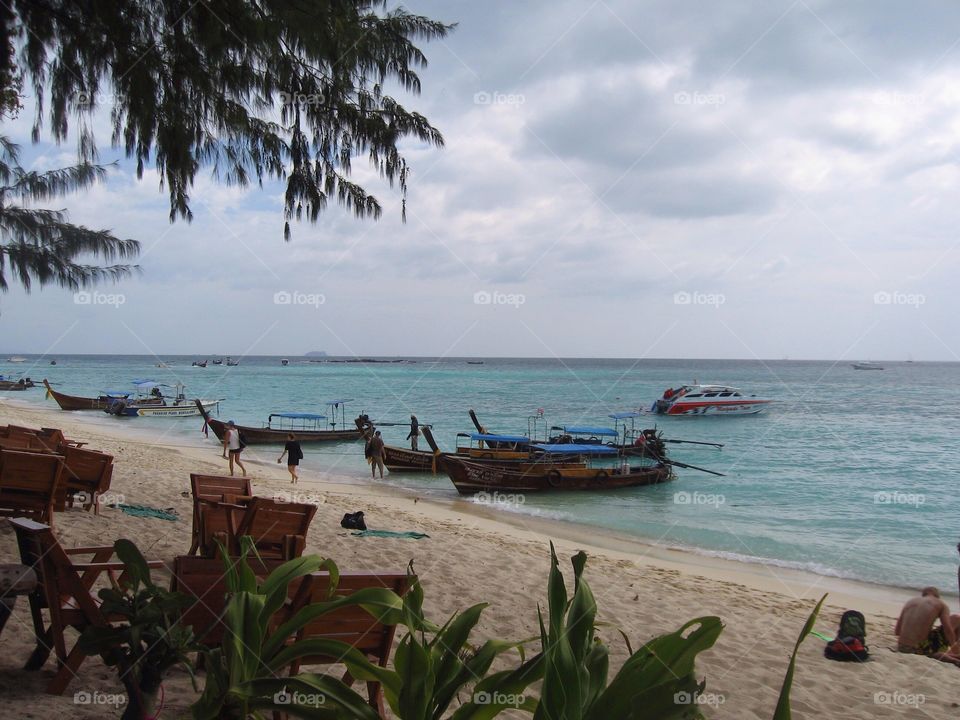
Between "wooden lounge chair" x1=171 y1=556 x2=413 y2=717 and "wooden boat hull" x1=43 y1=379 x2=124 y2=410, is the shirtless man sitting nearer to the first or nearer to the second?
"wooden lounge chair" x1=171 y1=556 x2=413 y2=717

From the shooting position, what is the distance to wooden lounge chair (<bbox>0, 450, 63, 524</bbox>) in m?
5.04

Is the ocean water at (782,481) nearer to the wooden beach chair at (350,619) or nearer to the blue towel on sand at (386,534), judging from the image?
the blue towel on sand at (386,534)

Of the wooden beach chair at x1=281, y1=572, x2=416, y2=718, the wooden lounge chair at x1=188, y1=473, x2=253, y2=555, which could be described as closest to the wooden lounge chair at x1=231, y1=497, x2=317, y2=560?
the wooden lounge chair at x1=188, y1=473, x2=253, y2=555

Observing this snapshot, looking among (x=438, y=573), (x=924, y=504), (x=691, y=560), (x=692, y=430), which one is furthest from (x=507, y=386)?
(x=438, y=573)

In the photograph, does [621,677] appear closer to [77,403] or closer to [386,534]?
[386,534]

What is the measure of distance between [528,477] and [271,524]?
13777 mm

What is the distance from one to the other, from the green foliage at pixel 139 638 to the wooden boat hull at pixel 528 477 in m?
14.8

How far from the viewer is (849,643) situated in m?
5.25

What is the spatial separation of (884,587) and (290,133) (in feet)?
34.3

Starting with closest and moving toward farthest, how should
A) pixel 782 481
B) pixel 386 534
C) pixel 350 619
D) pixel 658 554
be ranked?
pixel 350 619
pixel 386 534
pixel 658 554
pixel 782 481

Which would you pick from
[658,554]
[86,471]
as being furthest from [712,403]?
[86,471]

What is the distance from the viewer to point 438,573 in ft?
20.5

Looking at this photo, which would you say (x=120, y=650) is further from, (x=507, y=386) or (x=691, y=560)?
(x=507, y=386)

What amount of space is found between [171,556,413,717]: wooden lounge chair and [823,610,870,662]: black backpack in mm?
3800
